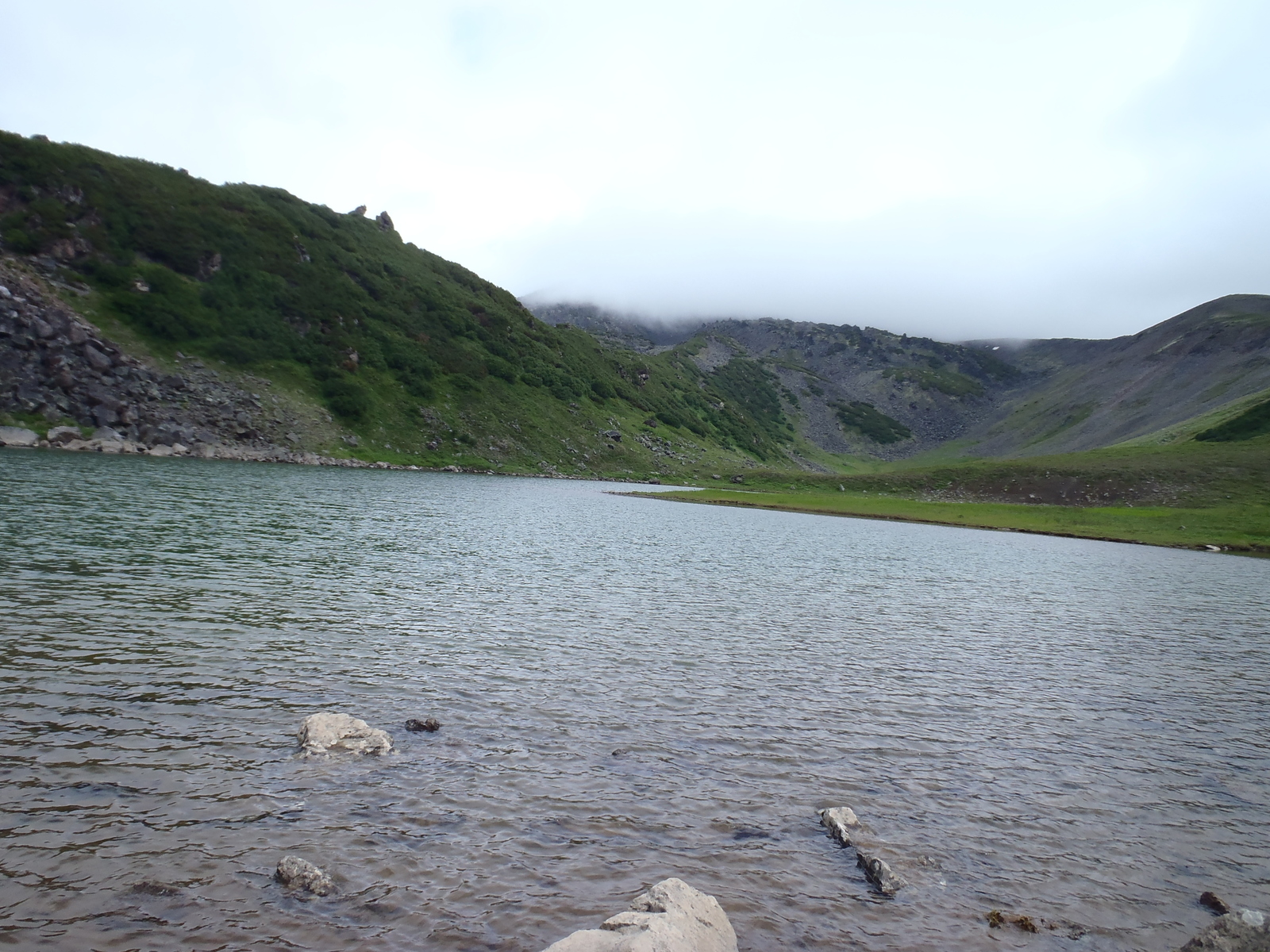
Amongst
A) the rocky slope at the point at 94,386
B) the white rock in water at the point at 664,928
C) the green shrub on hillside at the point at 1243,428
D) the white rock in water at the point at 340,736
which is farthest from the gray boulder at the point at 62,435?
the green shrub on hillside at the point at 1243,428

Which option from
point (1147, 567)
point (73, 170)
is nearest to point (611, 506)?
point (1147, 567)

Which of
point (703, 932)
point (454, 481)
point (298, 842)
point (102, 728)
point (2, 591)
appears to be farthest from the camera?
point (454, 481)

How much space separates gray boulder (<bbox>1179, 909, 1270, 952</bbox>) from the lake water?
805 millimetres

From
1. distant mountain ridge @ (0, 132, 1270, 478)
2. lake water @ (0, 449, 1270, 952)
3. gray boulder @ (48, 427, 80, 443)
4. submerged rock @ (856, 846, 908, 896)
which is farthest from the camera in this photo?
distant mountain ridge @ (0, 132, 1270, 478)

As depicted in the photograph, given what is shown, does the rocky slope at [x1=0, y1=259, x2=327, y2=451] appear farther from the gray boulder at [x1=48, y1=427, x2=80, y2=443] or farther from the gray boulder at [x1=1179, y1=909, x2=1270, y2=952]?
the gray boulder at [x1=1179, y1=909, x2=1270, y2=952]

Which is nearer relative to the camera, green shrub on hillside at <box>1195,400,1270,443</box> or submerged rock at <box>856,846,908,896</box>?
submerged rock at <box>856,846,908,896</box>

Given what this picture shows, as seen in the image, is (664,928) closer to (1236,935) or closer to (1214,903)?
(1236,935)

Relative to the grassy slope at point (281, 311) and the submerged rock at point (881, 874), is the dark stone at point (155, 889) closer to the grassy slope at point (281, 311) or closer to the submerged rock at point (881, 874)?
the submerged rock at point (881, 874)

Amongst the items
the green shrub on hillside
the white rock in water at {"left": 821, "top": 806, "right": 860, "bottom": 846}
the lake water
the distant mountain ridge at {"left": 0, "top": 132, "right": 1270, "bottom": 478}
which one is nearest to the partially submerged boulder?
the white rock in water at {"left": 821, "top": 806, "right": 860, "bottom": 846}

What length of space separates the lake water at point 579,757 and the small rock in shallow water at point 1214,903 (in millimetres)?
330

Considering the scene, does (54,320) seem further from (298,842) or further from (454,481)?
(298,842)

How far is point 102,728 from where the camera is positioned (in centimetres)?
1374

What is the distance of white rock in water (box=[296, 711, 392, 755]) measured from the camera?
13.8 m

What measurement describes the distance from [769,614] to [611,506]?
60.7 m
